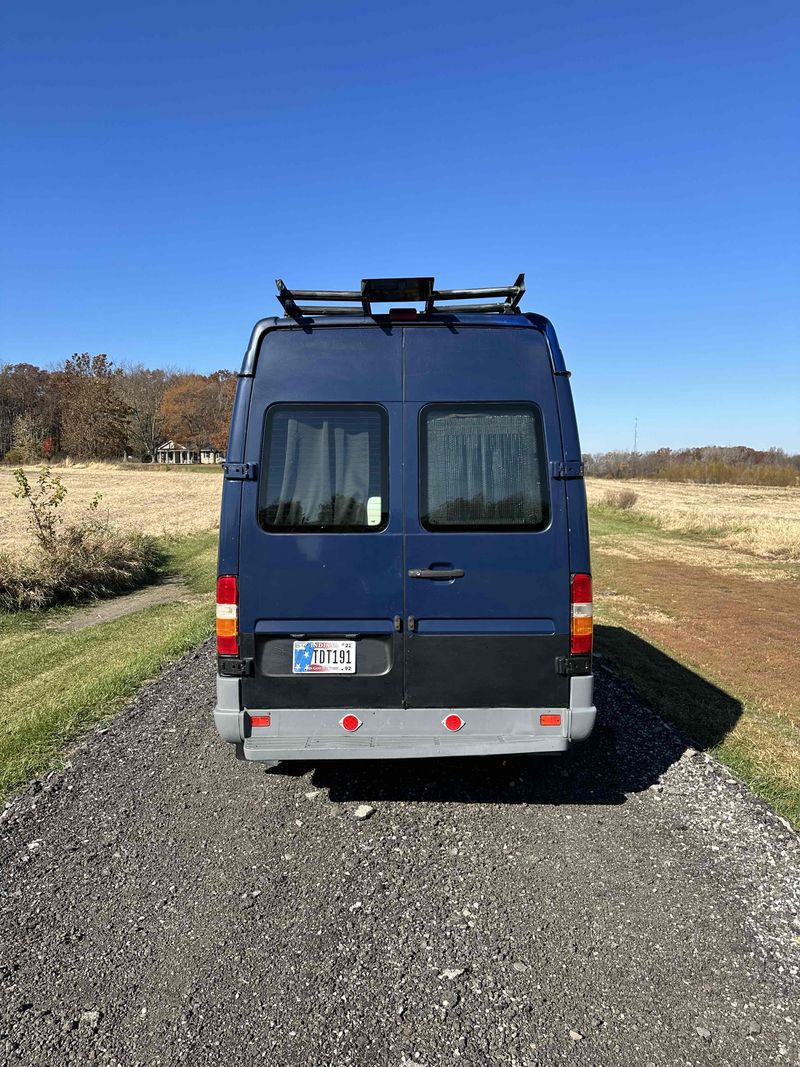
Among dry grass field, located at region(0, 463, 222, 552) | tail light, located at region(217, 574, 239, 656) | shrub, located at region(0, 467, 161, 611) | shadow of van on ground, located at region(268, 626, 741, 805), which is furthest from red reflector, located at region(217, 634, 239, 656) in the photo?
dry grass field, located at region(0, 463, 222, 552)

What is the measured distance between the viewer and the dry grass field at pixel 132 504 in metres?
19.2

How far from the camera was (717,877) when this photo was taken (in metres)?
3.11

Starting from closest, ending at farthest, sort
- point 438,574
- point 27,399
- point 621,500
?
point 438,574 → point 621,500 → point 27,399

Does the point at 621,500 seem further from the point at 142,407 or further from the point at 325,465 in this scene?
the point at 142,407

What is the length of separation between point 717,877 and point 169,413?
330ft

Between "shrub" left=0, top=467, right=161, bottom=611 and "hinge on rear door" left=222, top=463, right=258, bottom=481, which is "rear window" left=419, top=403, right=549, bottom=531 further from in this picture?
Answer: "shrub" left=0, top=467, right=161, bottom=611

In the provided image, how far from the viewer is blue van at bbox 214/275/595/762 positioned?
3.49m

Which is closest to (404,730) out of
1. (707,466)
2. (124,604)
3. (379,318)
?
(379,318)

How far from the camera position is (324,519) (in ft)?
11.6

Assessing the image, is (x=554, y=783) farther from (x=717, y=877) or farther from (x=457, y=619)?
(x=457, y=619)

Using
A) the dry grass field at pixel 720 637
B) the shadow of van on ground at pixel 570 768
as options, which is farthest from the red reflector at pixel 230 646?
the dry grass field at pixel 720 637

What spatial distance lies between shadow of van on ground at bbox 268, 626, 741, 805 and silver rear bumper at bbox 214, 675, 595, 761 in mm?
575

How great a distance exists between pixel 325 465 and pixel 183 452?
96196 mm

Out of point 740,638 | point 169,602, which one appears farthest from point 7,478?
point 740,638
